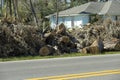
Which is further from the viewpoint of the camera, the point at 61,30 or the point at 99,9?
the point at 99,9

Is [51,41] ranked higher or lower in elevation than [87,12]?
lower

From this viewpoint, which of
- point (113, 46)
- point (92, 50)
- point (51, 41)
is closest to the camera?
point (92, 50)

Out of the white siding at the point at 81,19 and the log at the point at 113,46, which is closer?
the log at the point at 113,46

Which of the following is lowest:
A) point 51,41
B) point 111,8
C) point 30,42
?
point 51,41

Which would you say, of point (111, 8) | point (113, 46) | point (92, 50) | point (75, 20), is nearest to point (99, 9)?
point (111, 8)

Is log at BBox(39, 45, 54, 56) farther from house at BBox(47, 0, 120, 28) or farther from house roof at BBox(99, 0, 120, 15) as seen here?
house roof at BBox(99, 0, 120, 15)

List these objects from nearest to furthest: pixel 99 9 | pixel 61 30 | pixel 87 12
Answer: pixel 61 30
pixel 87 12
pixel 99 9

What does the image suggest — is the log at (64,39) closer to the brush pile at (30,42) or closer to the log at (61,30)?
the brush pile at (30,42)

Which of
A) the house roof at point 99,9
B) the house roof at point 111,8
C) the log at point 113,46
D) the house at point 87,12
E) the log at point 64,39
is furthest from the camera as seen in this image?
the house roof at point 99,9

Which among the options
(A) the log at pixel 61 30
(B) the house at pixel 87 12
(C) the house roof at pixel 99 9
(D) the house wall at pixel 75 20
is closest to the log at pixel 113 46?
(A) the log at pixel 61 30

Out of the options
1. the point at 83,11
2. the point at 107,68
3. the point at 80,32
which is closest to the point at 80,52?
the point at 80,32

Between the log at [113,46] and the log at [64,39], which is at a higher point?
the log at [64,39]

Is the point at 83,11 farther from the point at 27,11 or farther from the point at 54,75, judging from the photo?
the point at 54,75

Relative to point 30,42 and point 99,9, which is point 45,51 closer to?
point 30,42
